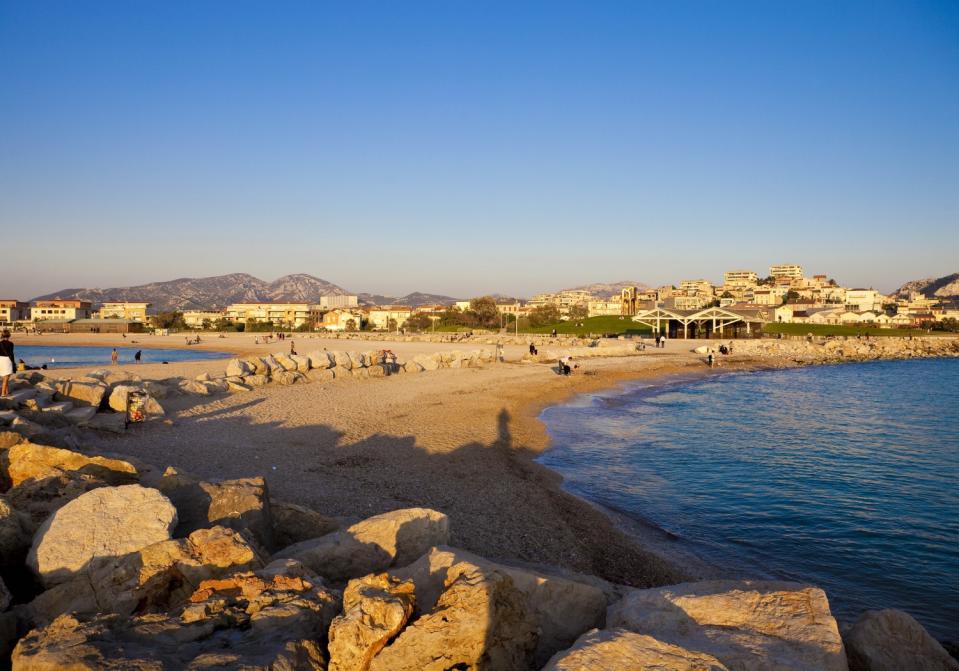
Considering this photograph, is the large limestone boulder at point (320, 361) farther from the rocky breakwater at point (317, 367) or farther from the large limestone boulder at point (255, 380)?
the large limestone boulder at point (255, 380)

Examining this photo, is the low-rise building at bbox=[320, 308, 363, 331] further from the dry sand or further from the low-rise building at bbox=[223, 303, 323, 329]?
the dry sand

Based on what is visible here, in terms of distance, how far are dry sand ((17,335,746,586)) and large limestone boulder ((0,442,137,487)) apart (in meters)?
2.42

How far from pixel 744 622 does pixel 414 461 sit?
337 inches

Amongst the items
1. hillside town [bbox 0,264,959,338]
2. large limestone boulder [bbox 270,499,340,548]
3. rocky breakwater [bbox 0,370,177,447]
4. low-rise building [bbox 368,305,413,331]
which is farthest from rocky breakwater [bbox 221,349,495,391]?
low-rise building [bbox 368,305,413,331]

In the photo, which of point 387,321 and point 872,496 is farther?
point 387,321

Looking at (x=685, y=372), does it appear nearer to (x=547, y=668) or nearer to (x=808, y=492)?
(x=808, y=492)

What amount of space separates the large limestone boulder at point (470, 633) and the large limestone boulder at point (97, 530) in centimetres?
272

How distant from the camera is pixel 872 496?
1138 cm

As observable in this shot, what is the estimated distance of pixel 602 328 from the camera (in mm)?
75688

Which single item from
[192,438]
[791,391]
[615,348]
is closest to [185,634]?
[192,438]

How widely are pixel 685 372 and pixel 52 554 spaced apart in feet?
116

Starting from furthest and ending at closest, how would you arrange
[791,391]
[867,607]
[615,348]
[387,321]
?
[387,321]
[615,348]
[791,391]
[867,607]

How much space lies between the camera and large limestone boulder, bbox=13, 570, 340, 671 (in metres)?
2.91

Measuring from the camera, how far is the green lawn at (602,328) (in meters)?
70.1
